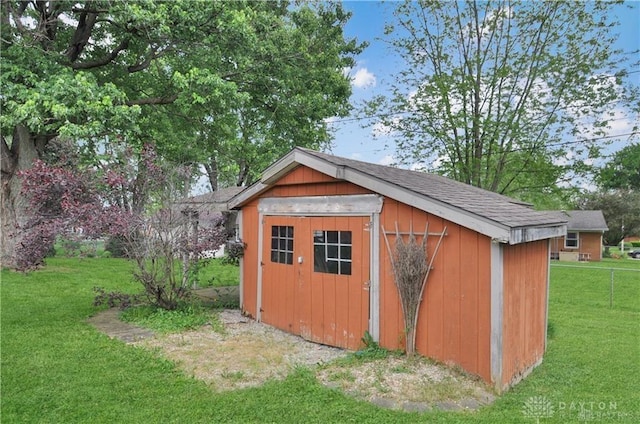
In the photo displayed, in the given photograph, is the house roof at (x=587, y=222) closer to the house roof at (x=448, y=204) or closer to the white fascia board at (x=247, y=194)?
the house roof at (x=448, y=204)

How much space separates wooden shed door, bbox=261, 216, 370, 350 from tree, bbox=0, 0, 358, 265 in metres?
3.84

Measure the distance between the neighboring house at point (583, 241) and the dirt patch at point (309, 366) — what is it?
23.9 metres

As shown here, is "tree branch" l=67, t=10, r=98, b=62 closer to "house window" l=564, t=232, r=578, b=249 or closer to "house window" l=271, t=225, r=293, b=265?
"house window" l=271, t=225, r=293, b=265

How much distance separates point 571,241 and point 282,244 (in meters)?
25.2

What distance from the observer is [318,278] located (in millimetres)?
5906

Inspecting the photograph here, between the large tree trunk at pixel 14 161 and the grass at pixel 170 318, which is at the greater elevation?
the large tree trunk at pixel 14 161

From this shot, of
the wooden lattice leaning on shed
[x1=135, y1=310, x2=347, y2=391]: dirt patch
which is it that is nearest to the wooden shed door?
[x1=135, y1=310, x2=347, y2=391]: dirt patch

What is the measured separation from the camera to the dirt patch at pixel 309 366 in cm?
392

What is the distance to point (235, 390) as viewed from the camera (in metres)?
4.03

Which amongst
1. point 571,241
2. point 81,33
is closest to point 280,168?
point 81,33

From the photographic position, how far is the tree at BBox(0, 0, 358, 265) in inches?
328

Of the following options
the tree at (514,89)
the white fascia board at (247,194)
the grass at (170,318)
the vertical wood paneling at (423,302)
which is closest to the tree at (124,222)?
the grass at (170,318)

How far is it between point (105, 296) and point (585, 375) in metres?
7.54

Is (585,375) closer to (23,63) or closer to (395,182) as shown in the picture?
(395,182)
